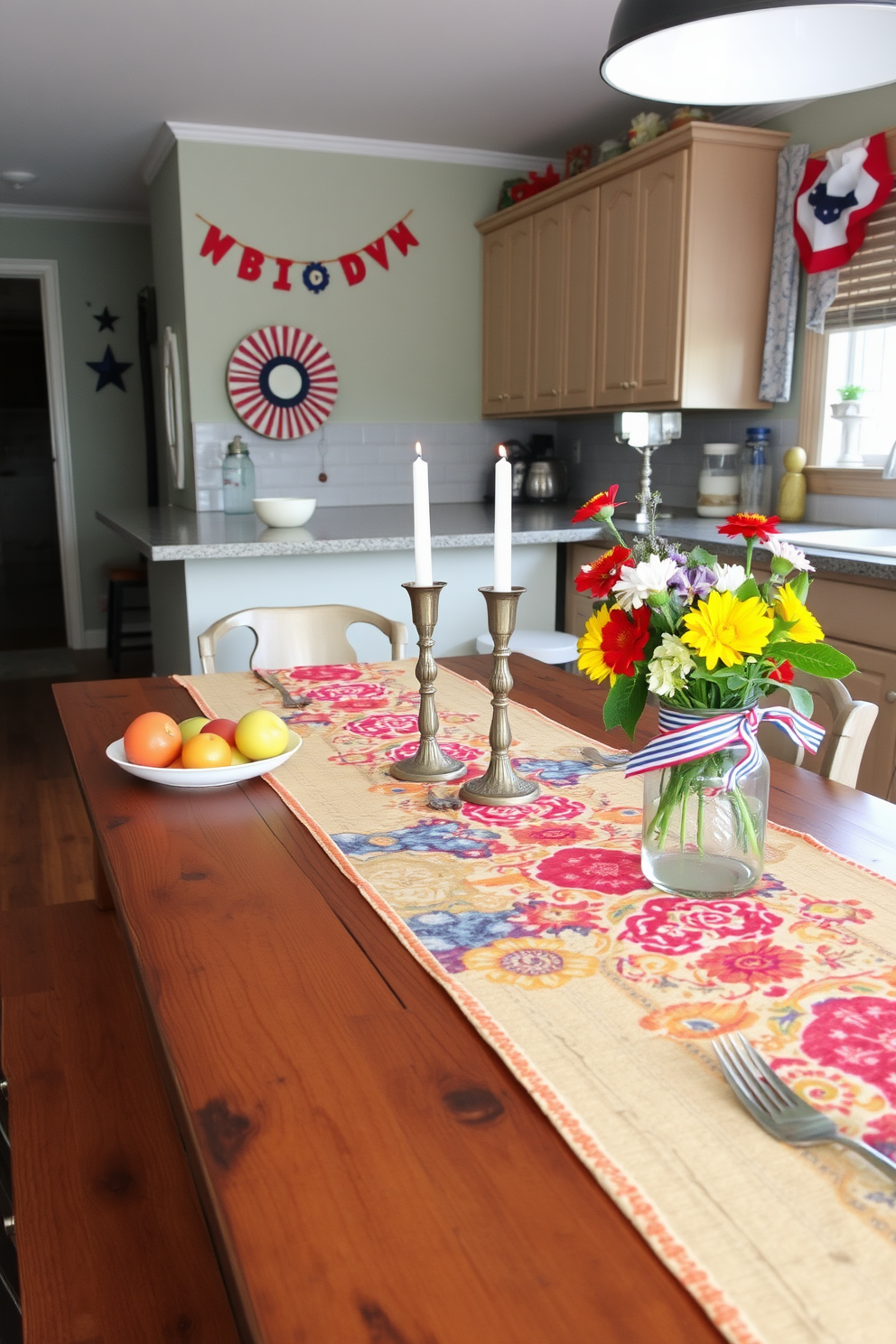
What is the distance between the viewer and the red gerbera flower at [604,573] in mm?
1024

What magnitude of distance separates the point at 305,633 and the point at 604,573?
5.05 feet

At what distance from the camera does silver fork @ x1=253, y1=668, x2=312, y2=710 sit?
72.8 inches

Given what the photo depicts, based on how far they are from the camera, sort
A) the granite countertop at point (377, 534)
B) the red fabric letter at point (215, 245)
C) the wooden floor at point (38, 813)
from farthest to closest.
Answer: the red fabric letter at point (215, 245), the wooden floor at point (38, 813), the granite countertop at point (377, 534)

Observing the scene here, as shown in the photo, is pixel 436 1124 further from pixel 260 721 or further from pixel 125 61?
pixel 125 61

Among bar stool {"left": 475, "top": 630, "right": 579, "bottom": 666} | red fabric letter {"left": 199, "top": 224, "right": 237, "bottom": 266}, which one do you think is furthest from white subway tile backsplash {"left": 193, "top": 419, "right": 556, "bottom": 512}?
bar stool {"left": 475, "top": 630, "right": 579, "bottom": 666}

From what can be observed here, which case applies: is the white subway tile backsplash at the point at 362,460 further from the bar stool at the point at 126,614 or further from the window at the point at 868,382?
the window at the point at 868,382

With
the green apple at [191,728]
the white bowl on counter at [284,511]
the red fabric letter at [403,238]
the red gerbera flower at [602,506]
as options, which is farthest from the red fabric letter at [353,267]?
the red gerbera flower at [602,506]

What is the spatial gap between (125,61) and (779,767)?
3488mm

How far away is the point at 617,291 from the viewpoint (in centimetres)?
405

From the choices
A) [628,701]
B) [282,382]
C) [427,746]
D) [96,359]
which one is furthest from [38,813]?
[96,359]

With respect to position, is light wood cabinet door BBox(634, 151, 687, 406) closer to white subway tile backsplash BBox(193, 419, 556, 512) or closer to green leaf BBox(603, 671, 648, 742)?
white subway tile backsplash BBox(193, 419, 556, 512)

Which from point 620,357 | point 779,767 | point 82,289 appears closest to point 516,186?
point 620,357

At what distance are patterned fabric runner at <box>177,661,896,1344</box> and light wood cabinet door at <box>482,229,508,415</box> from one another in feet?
12.6

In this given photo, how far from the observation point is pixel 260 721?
143 centimetres
